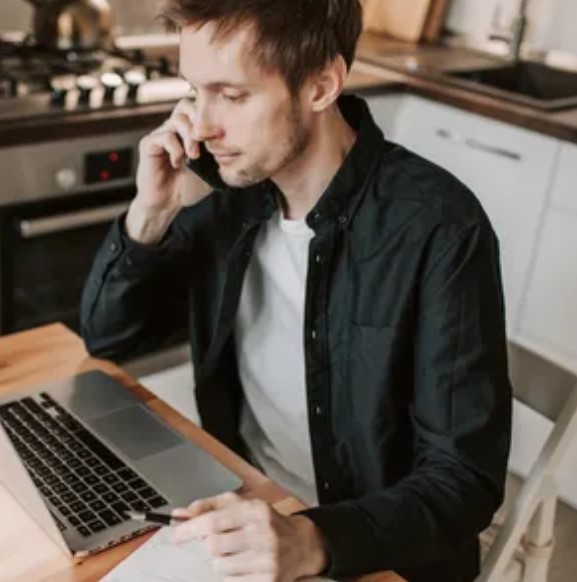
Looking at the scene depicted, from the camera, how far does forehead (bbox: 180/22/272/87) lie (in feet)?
4.07

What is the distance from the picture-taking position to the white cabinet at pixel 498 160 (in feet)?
8.02

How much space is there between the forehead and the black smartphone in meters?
0.14

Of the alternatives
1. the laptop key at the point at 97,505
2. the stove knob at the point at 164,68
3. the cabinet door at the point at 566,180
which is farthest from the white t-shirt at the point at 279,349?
the cabinet door at the point at 566,180

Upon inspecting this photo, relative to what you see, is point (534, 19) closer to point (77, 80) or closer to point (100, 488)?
point (77, 80)

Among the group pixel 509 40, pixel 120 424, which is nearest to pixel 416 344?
pixel 120 424

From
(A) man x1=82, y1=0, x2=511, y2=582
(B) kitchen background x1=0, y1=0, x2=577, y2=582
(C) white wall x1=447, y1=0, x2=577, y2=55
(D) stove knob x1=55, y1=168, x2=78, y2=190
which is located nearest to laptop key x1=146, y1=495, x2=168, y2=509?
(A) man x1=82, y1=0, x2=511, y2=582

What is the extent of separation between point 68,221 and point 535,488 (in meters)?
1.28

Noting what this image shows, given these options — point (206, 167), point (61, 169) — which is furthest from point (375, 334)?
point (61, 169)

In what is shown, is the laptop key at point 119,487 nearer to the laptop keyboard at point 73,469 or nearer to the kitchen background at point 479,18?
the laptop keyboard at point 73,469

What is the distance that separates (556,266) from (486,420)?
1.37 meters

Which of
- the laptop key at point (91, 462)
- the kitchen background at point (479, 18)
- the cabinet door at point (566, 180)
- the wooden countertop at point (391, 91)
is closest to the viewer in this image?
the laptop key at point (91, 462)

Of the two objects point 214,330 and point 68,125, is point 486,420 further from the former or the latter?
point 68,125

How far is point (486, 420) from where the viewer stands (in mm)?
1184

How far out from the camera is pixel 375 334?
1322mm
